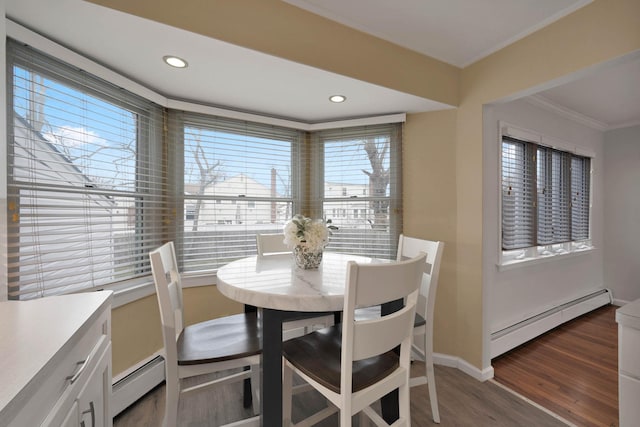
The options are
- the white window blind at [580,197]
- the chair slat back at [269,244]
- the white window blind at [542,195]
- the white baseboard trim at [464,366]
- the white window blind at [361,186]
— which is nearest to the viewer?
the white baseboard trim at [464,366]

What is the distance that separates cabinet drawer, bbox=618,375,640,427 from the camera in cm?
117

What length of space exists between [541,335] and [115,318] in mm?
3917

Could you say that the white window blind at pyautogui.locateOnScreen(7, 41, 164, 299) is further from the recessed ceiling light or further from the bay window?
the recessed ceiling light

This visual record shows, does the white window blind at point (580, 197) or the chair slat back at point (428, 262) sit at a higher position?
the white window blind at point (580, 197)

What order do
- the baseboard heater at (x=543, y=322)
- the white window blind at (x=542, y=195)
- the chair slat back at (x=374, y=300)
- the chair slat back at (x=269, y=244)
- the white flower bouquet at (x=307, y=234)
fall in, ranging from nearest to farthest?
the chair slat back at (x=374, y=300) < the white flower bouquet at (x=307, y=234) < the chair slat back at (x=269, y=244) < the baseboard heater at (x=543, y=322) < the white window blind at (x=542, y=195)

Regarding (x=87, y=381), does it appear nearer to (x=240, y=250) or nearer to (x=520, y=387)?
(x=240, y=250)

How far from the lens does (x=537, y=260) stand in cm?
282

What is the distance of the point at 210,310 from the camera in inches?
91.1

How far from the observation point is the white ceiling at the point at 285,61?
136 cm

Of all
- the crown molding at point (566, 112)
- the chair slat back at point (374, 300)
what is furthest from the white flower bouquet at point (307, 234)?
the crown molding at point (566, 112)

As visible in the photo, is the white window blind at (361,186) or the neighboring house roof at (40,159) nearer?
the neighboring house roof at (40,159)

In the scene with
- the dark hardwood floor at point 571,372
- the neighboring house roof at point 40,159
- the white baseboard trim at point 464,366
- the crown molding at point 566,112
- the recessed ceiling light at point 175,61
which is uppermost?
the crown molding at point 566,112

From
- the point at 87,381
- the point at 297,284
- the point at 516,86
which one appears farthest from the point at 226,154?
the point at 516,86

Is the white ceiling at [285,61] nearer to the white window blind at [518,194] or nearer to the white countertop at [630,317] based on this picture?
the white window blind at [518,194]
